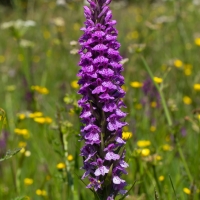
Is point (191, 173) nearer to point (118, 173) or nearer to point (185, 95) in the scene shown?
point (118, 173)

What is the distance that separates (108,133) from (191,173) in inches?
54.9

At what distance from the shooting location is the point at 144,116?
192 inches

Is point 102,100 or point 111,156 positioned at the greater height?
point 102,100

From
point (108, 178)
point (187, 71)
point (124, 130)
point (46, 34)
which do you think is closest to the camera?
point (108, 178)

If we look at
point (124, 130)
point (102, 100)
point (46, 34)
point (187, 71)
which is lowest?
point (124, 130)

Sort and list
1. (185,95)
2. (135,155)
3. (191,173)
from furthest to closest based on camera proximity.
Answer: (185,95)
(191,173)
(135,155)

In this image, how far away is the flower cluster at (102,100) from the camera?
6.27 ft

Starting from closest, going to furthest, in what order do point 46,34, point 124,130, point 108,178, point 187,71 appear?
1. point 108,178
2. point 124,130
3. point 187,71
4. point 46,34

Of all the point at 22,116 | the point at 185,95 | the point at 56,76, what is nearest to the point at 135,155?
the point at 22,116

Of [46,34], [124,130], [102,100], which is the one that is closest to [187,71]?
[124,130]

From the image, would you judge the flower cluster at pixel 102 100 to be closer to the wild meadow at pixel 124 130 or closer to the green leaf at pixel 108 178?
the green leaf at pixel 108 178

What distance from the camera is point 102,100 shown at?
1933 millimetres

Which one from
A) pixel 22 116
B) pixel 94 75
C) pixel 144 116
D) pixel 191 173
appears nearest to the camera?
pixel 94 75

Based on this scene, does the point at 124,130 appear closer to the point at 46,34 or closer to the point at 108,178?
the point at 108,178
